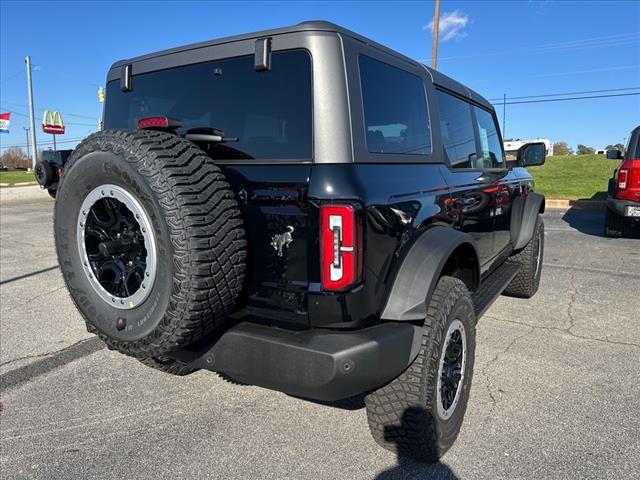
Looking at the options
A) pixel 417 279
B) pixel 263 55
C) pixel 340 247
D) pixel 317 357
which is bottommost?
pixel 317 357

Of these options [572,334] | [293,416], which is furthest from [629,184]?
[293,416]

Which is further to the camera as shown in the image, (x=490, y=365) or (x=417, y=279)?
(x=490, y=365)

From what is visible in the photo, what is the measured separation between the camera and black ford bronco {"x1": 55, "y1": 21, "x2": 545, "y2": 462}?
1.91 metres

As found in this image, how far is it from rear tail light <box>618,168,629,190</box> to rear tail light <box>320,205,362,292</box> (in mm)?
7033

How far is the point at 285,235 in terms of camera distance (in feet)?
6.57

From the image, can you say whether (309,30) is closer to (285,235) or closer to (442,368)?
(285,235)

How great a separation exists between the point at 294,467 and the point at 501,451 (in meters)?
1.06

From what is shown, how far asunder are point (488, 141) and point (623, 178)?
4.37 meters

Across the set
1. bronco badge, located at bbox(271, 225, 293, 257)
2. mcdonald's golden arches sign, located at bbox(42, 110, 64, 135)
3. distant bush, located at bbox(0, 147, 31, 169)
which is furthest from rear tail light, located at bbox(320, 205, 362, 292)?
distant bush, located at bbox(0, 147, 31, 169)

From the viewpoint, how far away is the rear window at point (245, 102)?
6.91 ft

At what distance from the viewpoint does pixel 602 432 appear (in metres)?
2.57

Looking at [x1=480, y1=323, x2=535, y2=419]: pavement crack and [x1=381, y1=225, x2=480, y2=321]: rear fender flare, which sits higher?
[x1=381, y1=225, x2=480, y2=321]: rear fender flare

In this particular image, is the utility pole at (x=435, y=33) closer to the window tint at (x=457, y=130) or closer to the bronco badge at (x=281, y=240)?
the window tint at (x=457, y=130)

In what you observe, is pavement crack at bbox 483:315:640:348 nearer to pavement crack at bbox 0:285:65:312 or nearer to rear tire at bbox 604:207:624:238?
pavement crack at bbox 0:285:65:312
